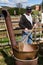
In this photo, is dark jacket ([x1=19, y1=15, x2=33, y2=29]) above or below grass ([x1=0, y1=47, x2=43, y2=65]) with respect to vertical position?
above

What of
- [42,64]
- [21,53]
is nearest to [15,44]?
[21,53]

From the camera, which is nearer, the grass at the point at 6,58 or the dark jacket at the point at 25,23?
the dark jacket at the point at 25,23

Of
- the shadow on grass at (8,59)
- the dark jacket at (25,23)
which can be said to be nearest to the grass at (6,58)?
the shadow on grass at (8,59)

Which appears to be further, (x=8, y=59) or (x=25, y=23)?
(x=8, y=59)

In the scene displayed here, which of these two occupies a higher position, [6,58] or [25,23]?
[25,23]

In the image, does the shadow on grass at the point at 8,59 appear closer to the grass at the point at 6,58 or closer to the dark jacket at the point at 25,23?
the grass at the point at 6,58

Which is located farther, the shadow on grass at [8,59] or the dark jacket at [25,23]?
the shadow on grass at [8,59]

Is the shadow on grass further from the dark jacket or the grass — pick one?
the dark jacket

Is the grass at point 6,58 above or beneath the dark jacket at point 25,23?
beneath

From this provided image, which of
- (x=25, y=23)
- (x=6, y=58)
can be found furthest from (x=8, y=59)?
(x=25, y=23)

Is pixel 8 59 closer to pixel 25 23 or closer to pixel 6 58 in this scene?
pixel 6 58

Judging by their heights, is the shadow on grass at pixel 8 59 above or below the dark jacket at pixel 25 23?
below

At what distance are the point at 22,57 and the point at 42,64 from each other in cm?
116

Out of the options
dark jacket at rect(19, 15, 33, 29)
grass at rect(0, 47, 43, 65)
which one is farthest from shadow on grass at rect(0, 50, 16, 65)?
dark jacket at rect(19, 15, 33, 29)
